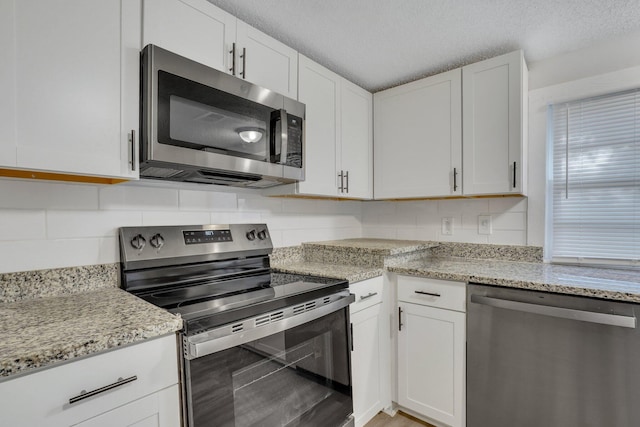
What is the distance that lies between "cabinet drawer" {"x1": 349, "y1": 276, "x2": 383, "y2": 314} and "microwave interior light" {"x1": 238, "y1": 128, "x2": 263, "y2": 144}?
85 centimetres

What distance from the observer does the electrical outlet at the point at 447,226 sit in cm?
231

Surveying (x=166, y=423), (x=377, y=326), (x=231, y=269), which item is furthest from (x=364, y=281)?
(x=166, y=423)

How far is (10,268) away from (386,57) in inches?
81.0

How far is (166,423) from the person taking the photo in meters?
0.92

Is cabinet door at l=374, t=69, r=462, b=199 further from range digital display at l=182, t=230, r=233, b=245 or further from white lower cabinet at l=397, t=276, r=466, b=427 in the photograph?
range digital display at l=182, t=230, r=233, b=245

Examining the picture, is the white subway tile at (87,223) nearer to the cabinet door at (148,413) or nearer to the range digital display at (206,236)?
the range digital display at (206,236)

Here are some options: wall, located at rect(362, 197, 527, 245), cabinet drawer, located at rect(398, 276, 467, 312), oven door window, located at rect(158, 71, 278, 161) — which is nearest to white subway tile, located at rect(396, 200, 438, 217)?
wall, located at rect(362, 197, 527, 245)

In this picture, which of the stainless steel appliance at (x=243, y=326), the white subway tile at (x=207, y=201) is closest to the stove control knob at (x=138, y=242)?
the stainless steel appliance at (x=243, y=326)

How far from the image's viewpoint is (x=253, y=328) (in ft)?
3.57

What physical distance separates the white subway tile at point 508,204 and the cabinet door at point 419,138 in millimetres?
322

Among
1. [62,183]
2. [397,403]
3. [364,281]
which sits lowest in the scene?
[397,403]

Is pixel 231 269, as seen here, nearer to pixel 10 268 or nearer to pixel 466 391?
pixel 10 268

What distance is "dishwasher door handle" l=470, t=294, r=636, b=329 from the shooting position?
1256mm

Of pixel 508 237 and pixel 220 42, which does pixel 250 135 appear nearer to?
pixel 220 42
